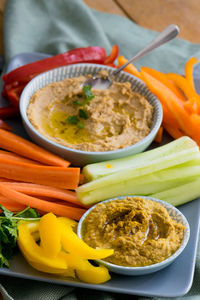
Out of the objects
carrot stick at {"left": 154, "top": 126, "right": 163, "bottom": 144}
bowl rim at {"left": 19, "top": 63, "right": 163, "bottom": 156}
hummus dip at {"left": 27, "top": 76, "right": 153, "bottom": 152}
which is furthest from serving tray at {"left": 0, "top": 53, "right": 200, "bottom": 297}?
carrot stick at {"left": 154, "top": 126, "right": 163, "bottom": 144}

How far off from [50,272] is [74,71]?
1935 mm

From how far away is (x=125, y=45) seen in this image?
488 centimetres

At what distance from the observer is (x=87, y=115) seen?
365 cm

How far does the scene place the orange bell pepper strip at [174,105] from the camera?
3.64 m

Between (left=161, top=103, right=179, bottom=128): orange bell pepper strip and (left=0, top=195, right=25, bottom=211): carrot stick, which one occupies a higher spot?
(left=161, top=103, right=179, bottom=128): orange bell pepper strip

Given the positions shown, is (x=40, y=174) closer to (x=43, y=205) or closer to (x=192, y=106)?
(x=43, y=205)

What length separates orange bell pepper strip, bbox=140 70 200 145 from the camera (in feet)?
11.9

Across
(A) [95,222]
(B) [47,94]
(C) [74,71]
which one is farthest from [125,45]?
(A) [95,222]

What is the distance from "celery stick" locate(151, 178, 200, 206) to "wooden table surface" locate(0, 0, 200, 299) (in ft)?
7.65

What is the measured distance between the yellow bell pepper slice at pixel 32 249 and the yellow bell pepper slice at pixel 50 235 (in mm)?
32

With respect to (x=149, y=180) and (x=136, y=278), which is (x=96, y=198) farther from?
(x=136, y=278)

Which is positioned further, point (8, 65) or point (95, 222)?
point (8, 65)

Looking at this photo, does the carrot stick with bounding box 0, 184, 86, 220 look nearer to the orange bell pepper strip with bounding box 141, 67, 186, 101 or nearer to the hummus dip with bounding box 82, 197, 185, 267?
the hummus dip with bounding box 82, 197, 185, 267

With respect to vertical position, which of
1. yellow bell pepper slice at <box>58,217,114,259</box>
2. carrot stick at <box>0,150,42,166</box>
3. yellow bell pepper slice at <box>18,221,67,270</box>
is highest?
yellow bell pepper slice at <box>58,217,114,259</box>
